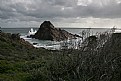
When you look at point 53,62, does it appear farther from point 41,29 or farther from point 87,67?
point 41,29

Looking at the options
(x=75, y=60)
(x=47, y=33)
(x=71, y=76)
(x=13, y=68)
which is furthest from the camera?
(x=47, y=33)

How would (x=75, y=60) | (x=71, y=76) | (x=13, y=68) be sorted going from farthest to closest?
(x=13, y=68), (x=75, y=60), (x=71, y=76)

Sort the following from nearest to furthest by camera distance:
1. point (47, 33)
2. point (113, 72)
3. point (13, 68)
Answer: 1. point (113, 72)
2. point (13, 68)
3. point (47, 33)

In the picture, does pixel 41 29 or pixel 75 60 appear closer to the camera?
pixel 75 60

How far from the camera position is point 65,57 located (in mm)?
8531

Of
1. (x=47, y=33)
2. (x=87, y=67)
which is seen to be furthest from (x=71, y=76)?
(x=47, y=33)

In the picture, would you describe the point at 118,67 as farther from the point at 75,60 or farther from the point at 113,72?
the point at 75,60

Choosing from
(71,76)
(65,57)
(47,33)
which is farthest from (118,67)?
(47,33)

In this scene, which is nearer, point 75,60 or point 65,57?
point 75,60

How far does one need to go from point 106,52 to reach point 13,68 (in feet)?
16.7

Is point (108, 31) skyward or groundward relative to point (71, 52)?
skyward

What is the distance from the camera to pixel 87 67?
696 centimetres

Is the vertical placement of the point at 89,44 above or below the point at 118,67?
above

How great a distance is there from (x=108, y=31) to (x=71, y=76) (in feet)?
6.28
